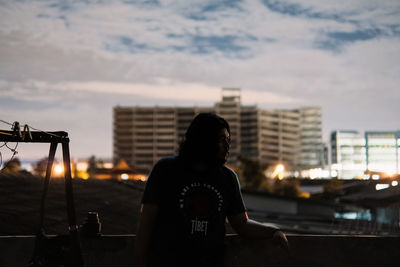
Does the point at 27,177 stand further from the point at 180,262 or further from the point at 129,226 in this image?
the point at 180,262

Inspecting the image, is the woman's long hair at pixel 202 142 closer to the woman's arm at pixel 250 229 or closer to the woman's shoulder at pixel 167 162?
the woman's shoulder at pixel 167 162

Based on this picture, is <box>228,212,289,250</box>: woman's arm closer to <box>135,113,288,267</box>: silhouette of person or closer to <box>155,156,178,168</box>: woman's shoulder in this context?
<box>135,113,288,267</box>: silhouette of person

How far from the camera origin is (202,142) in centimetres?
336

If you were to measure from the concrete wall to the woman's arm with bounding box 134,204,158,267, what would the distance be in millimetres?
1868

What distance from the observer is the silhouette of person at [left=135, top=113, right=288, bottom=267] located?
3.33 meters

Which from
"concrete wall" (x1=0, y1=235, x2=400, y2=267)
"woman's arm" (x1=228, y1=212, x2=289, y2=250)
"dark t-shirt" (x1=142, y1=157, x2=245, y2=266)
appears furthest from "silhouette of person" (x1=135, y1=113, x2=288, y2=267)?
"concrete wall" (x1=0, y1=235, x2=400, y2=267)

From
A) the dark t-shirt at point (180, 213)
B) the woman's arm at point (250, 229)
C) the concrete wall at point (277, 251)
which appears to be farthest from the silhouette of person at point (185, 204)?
the concrete wall at point (277, 251)

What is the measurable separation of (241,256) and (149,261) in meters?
1.93

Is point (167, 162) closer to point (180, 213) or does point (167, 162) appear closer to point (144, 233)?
point (180, 213)

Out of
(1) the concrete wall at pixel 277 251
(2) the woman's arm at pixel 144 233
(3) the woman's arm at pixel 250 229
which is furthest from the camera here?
(1) the concrete wall at pixel 277 251

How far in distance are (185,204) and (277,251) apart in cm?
211

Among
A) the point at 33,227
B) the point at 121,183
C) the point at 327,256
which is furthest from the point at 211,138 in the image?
the point at 121,183

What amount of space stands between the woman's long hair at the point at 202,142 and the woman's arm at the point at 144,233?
1.10 ft

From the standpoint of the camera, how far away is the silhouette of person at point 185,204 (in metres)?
3.33
